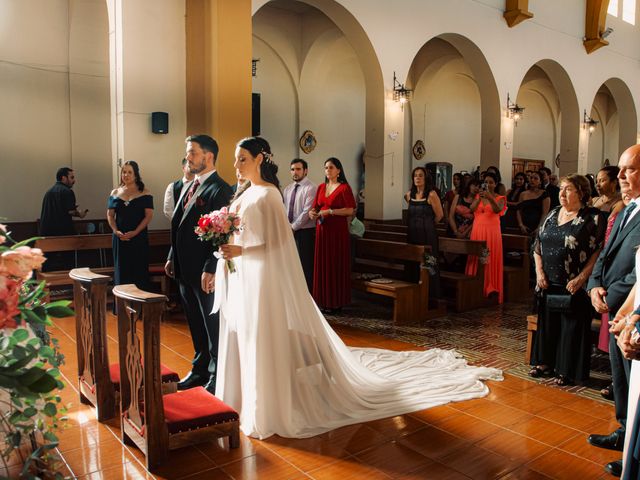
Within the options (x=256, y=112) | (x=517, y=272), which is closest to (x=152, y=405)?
(x=517, y=272)

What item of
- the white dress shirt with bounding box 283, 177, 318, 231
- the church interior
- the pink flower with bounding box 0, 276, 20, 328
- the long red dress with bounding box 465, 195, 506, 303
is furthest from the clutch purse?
the pink flower with bounding box 0, 276, 20, 328

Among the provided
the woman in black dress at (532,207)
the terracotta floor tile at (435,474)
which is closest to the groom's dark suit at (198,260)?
the terracotta floor tile at (435,474)

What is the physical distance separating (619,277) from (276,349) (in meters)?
2.05

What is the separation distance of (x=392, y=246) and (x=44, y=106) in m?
5.94

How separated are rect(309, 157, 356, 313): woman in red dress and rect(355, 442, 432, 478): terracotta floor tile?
351cm

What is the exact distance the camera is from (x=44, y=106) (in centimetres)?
872

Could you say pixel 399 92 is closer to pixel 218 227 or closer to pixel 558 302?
pixel 558 302

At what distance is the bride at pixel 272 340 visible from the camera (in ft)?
10.8

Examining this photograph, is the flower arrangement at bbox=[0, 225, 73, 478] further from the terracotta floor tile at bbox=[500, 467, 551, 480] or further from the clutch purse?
the clutch purse

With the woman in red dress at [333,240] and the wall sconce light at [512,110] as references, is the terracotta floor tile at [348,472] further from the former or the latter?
the wall sconce light at [512,110]

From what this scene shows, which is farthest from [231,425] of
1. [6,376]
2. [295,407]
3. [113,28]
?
[113,28]

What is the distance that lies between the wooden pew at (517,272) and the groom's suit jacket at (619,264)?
424 centimetres

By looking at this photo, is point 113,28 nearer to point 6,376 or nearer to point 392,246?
point 392,246

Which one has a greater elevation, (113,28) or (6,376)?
(113,28)
